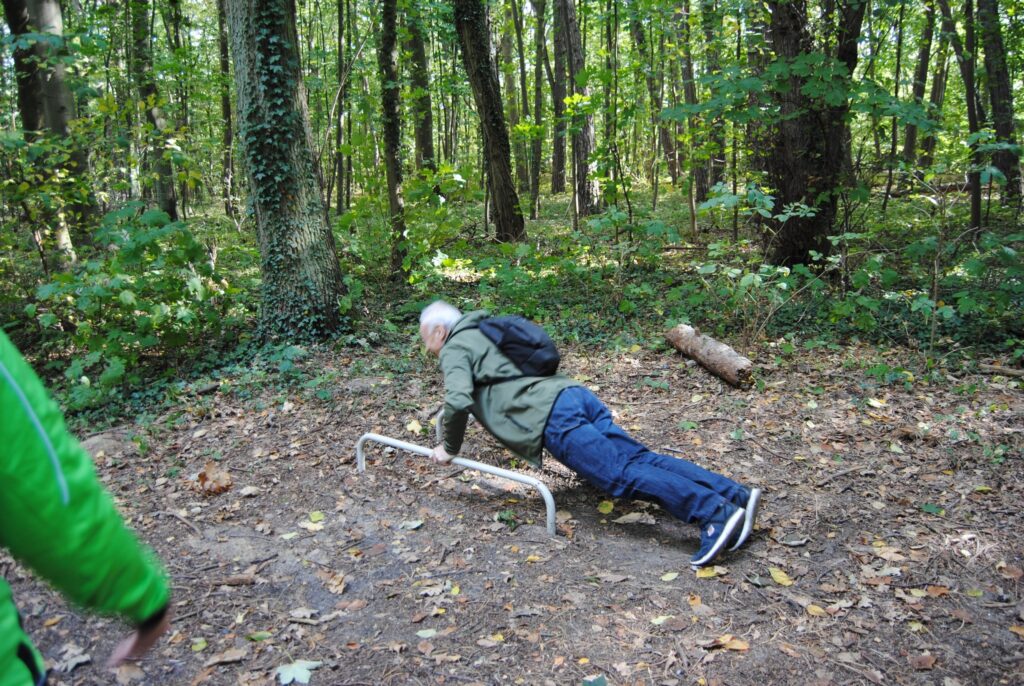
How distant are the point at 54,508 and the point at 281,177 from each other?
638 centimetres

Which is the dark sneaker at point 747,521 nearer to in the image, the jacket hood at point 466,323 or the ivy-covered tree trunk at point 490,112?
the jacket hood at point 466,323

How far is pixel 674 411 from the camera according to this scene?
18.8ft

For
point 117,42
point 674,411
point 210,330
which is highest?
point 117,42

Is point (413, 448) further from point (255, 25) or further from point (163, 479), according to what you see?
point (255, 25)

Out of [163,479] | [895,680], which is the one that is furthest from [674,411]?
[163,479]

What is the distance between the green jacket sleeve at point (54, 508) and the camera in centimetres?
117

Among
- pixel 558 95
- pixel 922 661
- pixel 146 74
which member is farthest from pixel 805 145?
pixel 146 74

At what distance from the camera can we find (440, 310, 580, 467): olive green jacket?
404 centimetres

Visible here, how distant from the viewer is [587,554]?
12.7 ft

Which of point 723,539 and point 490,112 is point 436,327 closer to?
point 723,539

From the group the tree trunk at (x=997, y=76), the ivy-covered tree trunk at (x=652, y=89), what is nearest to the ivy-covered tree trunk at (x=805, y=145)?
the ivy-covered tree trunk at (x=652, y=89)

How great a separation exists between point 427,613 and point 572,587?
2.69 ft

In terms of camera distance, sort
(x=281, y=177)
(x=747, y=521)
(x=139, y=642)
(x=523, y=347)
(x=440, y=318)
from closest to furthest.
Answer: (x=139, y=642) < (x=747, y=521) < (x=523, y=347) < (x=440, y=318) < (x=281, y=177)

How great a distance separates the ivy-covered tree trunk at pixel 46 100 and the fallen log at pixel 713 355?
7.47 meters
